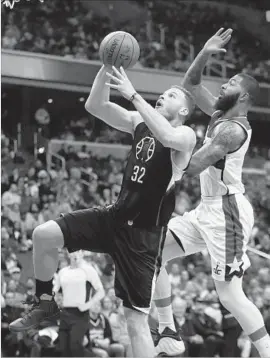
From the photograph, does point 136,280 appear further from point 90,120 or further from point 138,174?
point 90,120

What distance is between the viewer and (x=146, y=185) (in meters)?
5.70

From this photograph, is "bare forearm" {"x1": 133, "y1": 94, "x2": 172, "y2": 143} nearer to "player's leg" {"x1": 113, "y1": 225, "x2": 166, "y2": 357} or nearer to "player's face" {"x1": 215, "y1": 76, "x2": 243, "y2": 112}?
"player's leg" {"x1": 113, "y1": 225, "x2": 166, "y2": 357}

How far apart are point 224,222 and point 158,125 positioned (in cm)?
136

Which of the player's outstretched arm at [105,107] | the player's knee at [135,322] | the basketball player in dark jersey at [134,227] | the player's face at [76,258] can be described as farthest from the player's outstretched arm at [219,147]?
the player's face at [76,258]

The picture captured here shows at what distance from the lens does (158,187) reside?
572cm

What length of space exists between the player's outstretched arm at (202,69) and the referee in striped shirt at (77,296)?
405 centimetres

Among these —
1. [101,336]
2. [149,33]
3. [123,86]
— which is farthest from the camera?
[149,33]

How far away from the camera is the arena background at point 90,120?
45.9 ft

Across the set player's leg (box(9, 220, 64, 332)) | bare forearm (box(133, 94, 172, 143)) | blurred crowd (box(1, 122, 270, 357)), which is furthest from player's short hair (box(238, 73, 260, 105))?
blurred crowd (box(1, 122, 270, 357))

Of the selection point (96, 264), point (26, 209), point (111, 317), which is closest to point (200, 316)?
point (111, 317)

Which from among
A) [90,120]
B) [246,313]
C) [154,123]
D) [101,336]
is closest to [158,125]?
[154,123]

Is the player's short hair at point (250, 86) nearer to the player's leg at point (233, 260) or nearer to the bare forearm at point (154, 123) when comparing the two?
the player's leg at point (233, 260)

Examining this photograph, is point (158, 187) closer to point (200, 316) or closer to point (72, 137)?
point (200, 316)

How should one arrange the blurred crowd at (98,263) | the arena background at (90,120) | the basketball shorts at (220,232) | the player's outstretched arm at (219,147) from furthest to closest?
the arena background at (90,120) → the blurred crowd at (98,263) → the basketball shorts at (220,232) → the player's outstretched arm at (219,147)
